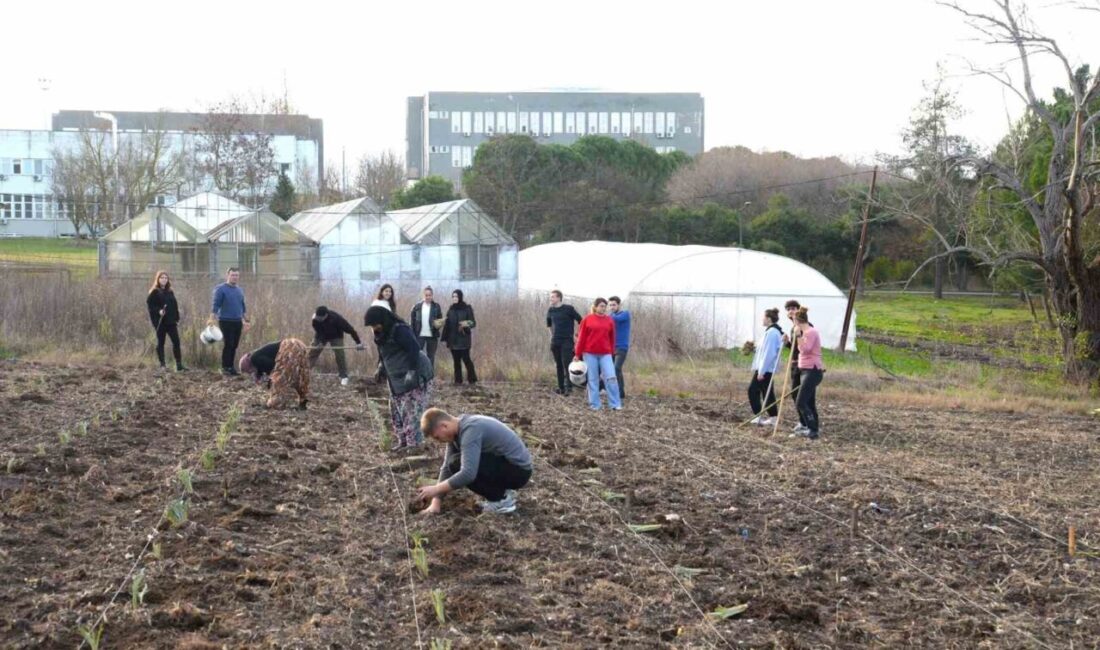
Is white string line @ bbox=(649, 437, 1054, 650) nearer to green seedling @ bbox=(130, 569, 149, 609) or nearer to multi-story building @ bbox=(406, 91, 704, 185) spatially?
green seedling @ bbox=(130, 569, 149, 609)

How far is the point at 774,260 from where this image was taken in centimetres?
3131

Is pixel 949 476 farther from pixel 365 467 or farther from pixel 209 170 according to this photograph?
pixel 209 170

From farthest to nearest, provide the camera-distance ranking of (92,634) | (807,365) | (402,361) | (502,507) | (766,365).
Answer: (766,365)
(807,365)
(402,361)
(502,507)
(92,634)

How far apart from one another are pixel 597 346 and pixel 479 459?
24.1ft

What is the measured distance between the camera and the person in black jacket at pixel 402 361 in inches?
442

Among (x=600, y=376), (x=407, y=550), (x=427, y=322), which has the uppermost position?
(x=427, y=322)

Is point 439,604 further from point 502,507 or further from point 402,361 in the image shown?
point 402,361

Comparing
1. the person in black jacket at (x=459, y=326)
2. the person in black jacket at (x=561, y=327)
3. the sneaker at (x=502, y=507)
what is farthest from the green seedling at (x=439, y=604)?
the person in black jacket at (x=459, y=326)

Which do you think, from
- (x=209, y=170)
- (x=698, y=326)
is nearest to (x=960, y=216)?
(x=698, y=326)

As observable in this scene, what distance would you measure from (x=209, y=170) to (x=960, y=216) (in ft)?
118

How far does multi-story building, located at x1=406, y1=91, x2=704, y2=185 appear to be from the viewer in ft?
279

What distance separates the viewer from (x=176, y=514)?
838cm

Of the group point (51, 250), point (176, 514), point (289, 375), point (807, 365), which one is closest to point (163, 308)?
point (289, 375)

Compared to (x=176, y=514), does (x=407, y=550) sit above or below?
below
